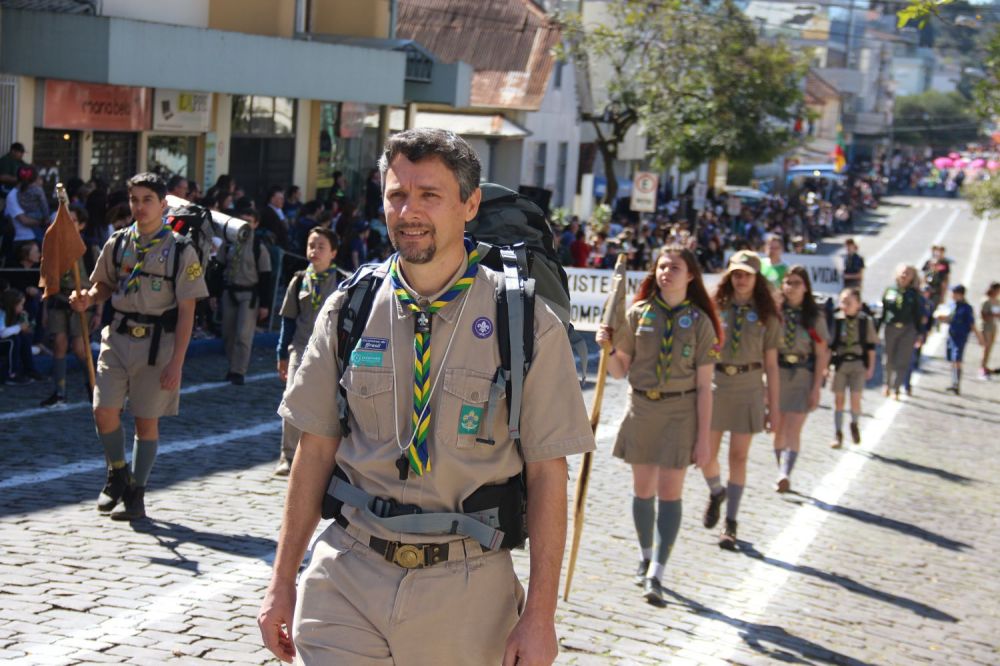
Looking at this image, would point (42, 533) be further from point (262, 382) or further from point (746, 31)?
point (746, 31)

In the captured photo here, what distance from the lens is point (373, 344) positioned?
3.93 metres

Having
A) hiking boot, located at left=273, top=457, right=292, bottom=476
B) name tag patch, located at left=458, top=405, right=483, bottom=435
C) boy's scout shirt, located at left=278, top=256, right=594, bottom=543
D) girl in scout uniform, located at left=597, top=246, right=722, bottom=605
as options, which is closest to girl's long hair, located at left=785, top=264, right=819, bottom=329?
Result: girl in scout uniform, located at left=597, top=246, right=722, bottom=605

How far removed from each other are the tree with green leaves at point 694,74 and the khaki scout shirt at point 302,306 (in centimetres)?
3332

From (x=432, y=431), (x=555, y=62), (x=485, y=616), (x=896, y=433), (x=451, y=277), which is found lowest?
(x=896, y=433)

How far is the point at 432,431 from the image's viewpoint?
389cm

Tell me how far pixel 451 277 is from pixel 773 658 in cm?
422

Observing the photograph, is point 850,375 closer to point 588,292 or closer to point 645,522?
point 588,292

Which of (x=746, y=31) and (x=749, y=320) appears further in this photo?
(x=746, y=31)

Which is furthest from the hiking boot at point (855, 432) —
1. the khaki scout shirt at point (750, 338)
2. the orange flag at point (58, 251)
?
the orange flag at point (58, 251)

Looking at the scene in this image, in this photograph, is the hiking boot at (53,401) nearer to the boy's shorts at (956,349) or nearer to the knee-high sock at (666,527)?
the knee-high sock at (666,527)

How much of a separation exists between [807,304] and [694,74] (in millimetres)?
33024

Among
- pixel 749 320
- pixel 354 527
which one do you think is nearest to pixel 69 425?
pixel 749 320

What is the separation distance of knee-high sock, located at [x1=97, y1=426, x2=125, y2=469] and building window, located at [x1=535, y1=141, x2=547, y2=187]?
37736mm

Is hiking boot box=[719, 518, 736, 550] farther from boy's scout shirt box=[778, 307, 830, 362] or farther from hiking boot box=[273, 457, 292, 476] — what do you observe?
hiking boot box=[273, 457, 292, 476]
